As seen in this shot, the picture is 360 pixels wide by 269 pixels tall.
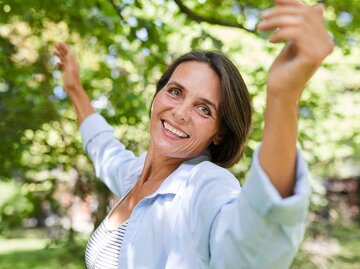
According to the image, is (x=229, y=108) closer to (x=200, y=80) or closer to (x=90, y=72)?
(x=200, y=80)

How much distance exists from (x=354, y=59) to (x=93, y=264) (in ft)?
17.6

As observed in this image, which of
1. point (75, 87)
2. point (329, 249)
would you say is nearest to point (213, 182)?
point (75, 87)

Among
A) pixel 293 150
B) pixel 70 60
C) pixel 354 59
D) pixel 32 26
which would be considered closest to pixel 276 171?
pixel 293 150

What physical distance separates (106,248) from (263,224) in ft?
2.68

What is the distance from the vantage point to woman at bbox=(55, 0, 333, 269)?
1063 mm

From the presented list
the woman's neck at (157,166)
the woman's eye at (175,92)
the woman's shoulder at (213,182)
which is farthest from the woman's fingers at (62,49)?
the woman's shoulder at (213,182)

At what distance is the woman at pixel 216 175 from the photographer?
106 centimetres

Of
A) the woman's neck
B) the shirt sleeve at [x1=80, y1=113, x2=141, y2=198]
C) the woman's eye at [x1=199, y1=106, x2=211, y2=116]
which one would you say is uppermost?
the woman's eye at [x1=199, y1=106, x2=211, y2=116]

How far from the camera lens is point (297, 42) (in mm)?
1047

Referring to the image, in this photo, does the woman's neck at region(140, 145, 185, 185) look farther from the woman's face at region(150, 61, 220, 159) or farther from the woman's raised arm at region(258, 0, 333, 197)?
the woman's raised arm at region(258, 0, 333, 197)

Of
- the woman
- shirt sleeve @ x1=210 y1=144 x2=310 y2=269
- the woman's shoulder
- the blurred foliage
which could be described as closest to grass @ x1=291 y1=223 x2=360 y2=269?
the blurred foliage

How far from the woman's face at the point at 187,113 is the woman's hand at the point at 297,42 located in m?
0.65

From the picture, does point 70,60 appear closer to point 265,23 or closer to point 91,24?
point 91,24

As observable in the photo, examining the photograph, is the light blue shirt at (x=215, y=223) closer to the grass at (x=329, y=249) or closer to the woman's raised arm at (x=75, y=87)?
the woman's raised arm at (x=75, y=87)
